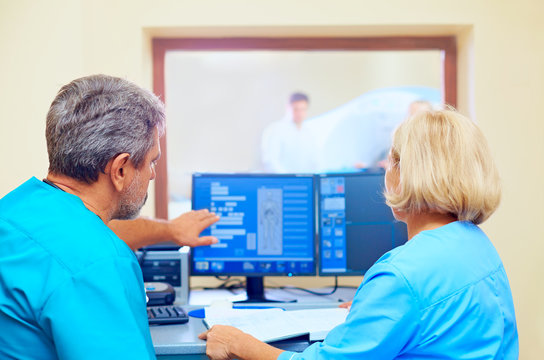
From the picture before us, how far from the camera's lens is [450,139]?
1202mm

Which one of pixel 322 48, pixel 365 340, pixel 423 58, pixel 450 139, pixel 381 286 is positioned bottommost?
pixel 365 340

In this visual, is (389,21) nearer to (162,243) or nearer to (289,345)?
(162,243)

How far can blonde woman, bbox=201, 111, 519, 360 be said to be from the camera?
1.10 meters

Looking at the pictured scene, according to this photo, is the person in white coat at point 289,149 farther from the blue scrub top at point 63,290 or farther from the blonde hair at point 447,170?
the blue scrub top at point 63,290

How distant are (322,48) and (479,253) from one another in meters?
1.55

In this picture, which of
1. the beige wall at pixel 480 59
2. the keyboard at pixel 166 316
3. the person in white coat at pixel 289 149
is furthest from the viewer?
the person in white coat at pixel 289 149

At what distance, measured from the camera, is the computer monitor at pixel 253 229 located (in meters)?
2.06

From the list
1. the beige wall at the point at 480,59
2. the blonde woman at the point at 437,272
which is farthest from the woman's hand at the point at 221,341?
the beige wall at the point at 480,59

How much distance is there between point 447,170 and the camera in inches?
46.6

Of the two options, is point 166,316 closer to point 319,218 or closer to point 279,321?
point 279,321

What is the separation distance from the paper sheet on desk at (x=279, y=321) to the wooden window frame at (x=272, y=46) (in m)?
0.88

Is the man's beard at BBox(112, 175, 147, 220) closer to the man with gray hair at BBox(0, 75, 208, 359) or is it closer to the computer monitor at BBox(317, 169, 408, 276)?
the man with gray hair at BBox(0, 75, 208, 359)

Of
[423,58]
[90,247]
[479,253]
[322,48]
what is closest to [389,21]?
[322,48]

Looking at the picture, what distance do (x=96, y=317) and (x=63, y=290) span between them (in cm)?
7
